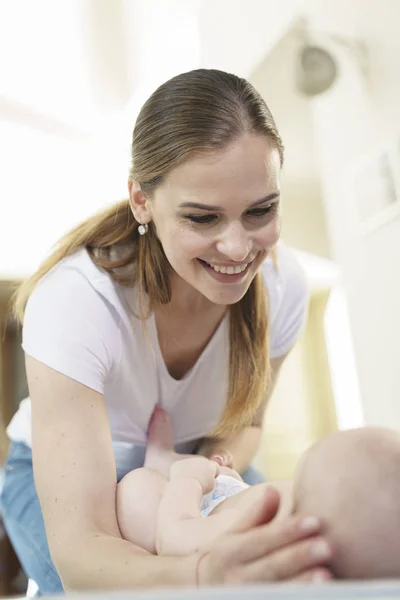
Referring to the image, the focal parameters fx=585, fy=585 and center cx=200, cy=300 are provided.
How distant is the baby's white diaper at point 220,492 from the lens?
2.25 feet

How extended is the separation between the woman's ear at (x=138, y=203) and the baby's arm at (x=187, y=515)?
1.09ft

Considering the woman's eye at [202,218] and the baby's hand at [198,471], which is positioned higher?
the woman's eye at [202,218]

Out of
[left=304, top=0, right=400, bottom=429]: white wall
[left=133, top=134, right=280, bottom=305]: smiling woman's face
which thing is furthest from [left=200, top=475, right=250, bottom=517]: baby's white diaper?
[left=304, top=0, right=400, bottom=429]: white wall

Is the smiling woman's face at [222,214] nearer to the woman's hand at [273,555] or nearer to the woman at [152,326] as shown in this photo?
the woman at [152,326]

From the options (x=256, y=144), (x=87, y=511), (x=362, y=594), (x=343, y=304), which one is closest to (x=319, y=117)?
(x=343, y=304)

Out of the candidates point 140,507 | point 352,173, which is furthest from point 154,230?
point 352,173

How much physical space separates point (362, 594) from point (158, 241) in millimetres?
583

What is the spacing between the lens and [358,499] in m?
0.44

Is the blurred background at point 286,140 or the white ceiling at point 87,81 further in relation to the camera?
the white ceiling at point 87,81

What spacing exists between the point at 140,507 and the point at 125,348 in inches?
9.2

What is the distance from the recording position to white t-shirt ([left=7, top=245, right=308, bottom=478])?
2.45 ft

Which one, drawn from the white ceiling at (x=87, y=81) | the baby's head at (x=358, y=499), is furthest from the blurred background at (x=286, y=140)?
the baby's head at (x=358, y=499)

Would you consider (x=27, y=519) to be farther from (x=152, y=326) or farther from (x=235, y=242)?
(x=235, y=242)

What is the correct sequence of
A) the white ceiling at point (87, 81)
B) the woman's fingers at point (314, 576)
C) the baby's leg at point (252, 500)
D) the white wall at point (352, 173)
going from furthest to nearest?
the white ceiling at point (87, 81), the white wall at point (352, 173), the baby's leg at point (252, 500), the woman's fingers at point (314, 576)
